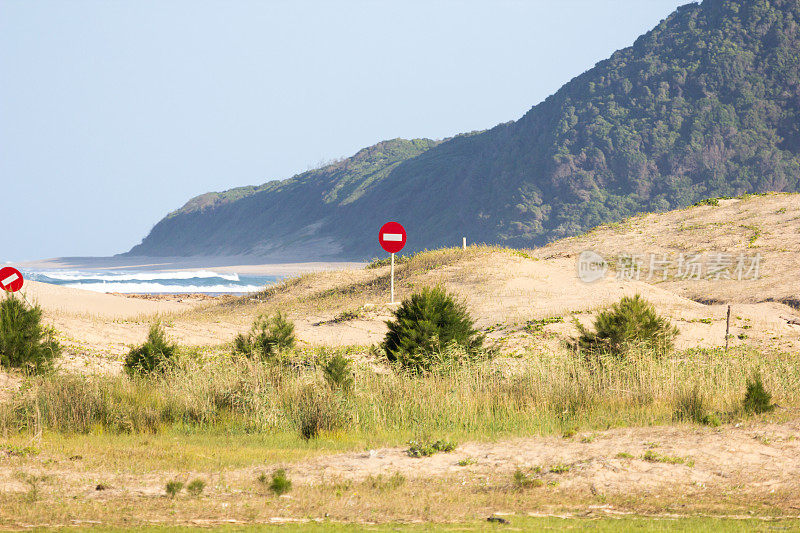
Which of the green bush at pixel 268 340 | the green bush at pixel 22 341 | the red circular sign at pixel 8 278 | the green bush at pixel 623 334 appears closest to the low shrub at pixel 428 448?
the green bush at pixel 623 334

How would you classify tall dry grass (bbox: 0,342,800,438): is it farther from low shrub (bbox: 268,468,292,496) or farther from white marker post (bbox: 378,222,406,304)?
white marker post (bbox: 378,222,406,304)

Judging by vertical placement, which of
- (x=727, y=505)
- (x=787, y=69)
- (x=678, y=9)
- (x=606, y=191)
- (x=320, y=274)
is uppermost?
(x=678, y=9)

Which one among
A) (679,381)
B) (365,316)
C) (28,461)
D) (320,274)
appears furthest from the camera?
(320,274)

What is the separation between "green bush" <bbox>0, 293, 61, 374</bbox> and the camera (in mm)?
14852

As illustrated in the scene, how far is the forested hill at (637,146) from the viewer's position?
107250 mm

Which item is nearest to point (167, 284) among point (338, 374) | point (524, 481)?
point (338, 374)

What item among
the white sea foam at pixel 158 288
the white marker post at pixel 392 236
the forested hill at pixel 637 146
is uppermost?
the forested hill at pixel 637 146

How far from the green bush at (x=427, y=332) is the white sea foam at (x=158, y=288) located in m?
58.3

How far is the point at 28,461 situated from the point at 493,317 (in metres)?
16.2

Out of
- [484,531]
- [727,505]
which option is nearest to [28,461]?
[484,531]

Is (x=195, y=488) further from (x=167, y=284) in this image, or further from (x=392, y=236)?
(x=167, y=284)

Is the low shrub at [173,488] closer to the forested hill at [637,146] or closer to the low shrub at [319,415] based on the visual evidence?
the low shrub at [319,415]

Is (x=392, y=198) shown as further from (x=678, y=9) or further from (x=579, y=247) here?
(x=579, y=247)

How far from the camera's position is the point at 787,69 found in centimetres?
11044
